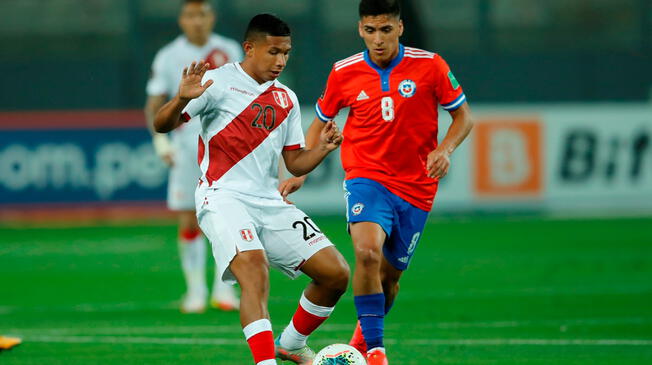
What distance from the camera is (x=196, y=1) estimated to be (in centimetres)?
1037

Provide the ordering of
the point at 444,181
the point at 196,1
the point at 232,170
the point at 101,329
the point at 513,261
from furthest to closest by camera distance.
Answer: the point at 444,181, the point at 513,261, the point at 196,1, the point at 101,329, the point at 232,170

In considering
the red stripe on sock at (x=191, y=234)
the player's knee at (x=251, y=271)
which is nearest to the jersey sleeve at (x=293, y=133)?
the player's knee at (x=251, y=271)

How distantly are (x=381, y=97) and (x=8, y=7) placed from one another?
602 inches

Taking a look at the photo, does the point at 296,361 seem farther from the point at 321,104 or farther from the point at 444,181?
the point at 444,181

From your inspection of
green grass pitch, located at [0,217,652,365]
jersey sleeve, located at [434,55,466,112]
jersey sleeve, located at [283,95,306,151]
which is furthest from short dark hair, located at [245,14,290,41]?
green grass pitch, located at [0,217,652,365]

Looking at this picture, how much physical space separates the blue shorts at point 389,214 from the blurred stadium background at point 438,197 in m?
0.72

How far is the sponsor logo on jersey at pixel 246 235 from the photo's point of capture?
6.62m

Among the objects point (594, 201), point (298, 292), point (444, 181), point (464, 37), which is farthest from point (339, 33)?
point (298, 292)

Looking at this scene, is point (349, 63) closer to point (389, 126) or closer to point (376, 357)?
point (389, 126)

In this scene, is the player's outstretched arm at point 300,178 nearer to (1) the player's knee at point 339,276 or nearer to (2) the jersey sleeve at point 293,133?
(2) the jersey sleeve at point 293,133

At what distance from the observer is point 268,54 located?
6.92 m

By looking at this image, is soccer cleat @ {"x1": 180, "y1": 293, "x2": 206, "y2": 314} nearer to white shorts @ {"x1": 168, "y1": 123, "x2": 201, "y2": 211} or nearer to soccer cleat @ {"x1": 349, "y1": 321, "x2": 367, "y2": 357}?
white shorts @ {"x1": 168, "y1": 123, "x2": 201, "y2": 211}

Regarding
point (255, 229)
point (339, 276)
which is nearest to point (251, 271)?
point (255, 229)

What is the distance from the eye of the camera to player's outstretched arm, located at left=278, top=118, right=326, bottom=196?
721 centimetres
